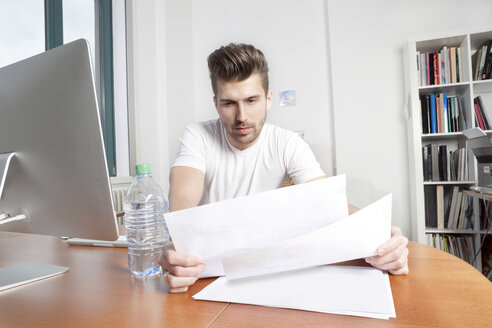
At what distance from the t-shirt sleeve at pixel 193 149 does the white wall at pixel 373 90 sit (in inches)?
73.7

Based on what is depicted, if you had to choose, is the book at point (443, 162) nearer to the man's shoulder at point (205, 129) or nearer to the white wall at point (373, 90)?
the white wall at point (373, 90)

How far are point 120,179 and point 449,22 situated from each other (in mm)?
3194

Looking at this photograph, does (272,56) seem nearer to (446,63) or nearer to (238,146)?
(446,63)

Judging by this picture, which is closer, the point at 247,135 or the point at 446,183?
the point at 247,135

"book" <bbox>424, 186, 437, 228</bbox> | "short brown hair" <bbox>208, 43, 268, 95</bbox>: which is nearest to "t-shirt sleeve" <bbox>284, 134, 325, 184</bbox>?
"short brown hair" <bbox>208, 43, 268, 95</bbox>

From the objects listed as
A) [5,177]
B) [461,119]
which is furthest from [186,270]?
[461,119]

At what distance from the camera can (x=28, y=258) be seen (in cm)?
78

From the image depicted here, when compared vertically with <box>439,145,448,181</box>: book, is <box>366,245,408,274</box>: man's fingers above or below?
below

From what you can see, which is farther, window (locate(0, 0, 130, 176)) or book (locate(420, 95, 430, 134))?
book (locate(420, 95, 430, 134))

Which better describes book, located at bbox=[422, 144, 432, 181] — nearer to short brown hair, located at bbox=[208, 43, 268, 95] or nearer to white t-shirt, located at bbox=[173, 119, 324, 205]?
white t-shirt, located at bbox=[173, 119, 324, 205]

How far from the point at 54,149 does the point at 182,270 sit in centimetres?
33

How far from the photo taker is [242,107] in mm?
1180

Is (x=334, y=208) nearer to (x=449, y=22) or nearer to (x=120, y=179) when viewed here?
(x=120, y=179)

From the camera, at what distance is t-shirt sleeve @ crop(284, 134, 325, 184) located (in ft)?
4.01
